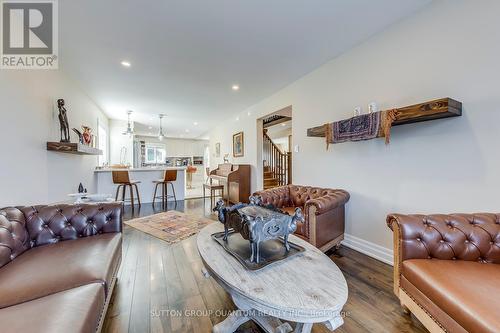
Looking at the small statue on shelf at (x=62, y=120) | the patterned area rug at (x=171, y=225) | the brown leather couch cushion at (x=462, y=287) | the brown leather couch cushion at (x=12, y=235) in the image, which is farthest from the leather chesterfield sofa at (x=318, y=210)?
the small statue on shelf at (x=62, y=120)

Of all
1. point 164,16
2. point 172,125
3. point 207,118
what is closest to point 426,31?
point 164,16

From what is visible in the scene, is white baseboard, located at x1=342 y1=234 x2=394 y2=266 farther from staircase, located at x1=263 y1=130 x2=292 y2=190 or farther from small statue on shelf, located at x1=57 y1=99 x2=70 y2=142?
small statue on shelf, located at x1=57 y1=99 x2=70 y2=142

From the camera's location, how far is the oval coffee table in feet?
2.94

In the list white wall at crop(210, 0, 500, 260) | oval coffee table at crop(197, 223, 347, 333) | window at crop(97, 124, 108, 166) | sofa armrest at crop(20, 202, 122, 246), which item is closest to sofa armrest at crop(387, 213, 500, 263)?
white wall at crop(210, 0, 500, 260)

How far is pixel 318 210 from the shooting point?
2.14m

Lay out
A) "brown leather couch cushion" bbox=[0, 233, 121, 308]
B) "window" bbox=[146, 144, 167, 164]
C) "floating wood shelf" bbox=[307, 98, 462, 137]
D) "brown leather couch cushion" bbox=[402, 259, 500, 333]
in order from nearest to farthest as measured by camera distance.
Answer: "brown leather couch cushion" bbox=[402, 259, 500, 333], "brown leather couch cushion" bbox=[0, 233, 121, 308], "floating wood shelf" bbox=[307, 98, 462, 137], "window" bbox=[146, 144, 167, 164]

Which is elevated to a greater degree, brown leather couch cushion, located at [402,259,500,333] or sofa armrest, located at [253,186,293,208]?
sofa armrest, located at [253,186,293,208]

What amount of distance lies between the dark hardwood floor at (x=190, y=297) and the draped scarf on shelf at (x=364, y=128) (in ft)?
4.62

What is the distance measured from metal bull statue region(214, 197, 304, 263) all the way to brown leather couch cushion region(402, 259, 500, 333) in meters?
0.82

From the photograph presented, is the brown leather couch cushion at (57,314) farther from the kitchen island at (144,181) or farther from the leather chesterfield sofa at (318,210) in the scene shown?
the kitchen island at (144,181)

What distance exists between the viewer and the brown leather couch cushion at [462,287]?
0.92 metres

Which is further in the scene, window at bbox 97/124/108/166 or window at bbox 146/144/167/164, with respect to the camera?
window at bbox 146/144/167/164

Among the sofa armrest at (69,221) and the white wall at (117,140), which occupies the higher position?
the white wall at (117,140)

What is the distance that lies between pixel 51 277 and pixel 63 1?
2357 millimetres
